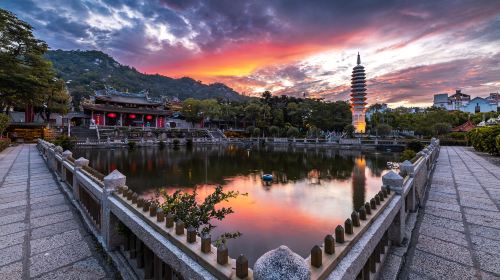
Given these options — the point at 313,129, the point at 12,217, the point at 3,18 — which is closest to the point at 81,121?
the point at 3,18

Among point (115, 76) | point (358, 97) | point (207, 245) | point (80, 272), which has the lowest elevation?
point (80, 272)

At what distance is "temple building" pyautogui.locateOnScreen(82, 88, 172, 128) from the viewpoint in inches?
1617

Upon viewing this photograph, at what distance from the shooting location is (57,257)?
3494 mm

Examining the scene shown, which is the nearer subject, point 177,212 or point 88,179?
point 177,212

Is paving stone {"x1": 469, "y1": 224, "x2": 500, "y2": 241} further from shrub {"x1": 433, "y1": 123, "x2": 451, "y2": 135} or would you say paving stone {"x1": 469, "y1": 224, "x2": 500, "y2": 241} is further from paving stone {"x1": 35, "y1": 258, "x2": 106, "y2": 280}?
shrub {"x1": 433, "y1": 123, "x2": 451, "y2": 135}

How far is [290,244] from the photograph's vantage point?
5914 millimetres

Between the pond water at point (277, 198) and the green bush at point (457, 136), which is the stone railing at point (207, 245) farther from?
the green bush at point (457, 136)

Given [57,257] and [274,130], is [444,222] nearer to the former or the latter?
[57,257]

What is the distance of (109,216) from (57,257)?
2.71ft

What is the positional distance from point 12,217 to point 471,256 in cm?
771

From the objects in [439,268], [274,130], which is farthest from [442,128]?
[439,268]

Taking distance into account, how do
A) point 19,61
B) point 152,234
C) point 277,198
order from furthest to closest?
point 19,61
point 277,198
point 152,234

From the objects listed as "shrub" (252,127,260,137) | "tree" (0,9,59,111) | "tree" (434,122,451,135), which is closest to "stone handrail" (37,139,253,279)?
"tree" (0,9,59,111)

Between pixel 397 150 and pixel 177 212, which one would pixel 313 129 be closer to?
pixel 397 150
